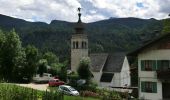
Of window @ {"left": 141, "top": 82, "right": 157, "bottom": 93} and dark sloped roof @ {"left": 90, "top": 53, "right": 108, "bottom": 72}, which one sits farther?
dark sloped roof @ {"left": 90, "top": 53, "right": 108, "bottom": 72}

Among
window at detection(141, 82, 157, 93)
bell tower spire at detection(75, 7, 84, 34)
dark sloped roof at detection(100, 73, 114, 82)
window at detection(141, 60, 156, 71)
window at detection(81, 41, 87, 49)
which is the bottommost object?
window at detection(141, 82, 157, 93)

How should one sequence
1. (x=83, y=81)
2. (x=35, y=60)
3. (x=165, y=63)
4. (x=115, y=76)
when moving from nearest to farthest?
(x=165, y=63) < (x=83, y=81) < (x=35, y=60) < (x=115, y=76)

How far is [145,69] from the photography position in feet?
163

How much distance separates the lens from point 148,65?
49.5 m

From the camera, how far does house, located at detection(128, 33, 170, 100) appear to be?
47594 millimetres

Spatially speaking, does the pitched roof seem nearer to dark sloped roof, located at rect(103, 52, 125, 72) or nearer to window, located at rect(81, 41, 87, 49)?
dark sloped roof, located at rect(103, 52, 125, 72)

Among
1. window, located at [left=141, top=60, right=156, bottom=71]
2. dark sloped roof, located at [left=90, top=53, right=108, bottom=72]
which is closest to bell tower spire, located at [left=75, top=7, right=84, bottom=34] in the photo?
dark sloped roof, located at [left=90, top=53, right=108, bottom=72]

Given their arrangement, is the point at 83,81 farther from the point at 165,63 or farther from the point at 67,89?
the point at 165,63

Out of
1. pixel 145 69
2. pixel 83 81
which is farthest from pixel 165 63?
pixel 83 81

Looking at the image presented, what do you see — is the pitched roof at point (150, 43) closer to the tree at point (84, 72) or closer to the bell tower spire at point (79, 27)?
the tree at point (84, 72)

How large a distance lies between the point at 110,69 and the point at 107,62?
237cm

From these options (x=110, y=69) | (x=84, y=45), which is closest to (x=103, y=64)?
(x=110, y=69)

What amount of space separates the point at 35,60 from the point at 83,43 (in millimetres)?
15678

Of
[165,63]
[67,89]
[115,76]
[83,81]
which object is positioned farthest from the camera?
[115,76]
